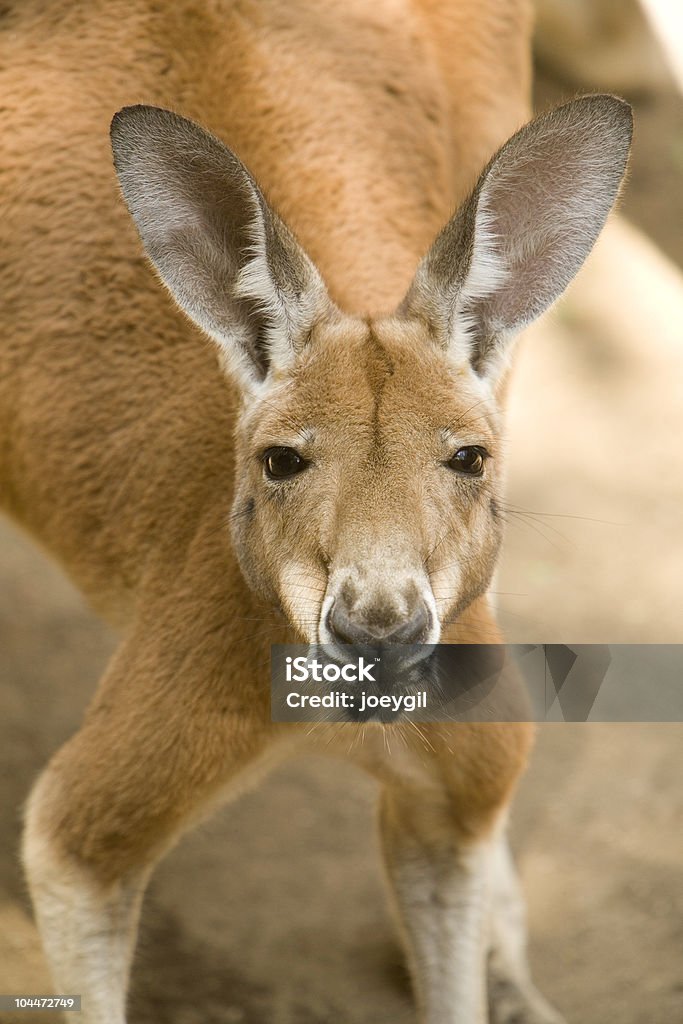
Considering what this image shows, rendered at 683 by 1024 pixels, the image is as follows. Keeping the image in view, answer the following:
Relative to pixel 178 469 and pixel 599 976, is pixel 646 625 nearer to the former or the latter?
pixel 599 976

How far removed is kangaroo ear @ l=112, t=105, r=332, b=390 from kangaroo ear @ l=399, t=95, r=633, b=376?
0.75ft

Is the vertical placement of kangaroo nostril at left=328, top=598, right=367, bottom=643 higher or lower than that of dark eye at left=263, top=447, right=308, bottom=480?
lower

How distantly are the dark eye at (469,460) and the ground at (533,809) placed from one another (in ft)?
3.28

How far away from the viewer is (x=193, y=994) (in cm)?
355

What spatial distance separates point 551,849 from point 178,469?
1.77 metres

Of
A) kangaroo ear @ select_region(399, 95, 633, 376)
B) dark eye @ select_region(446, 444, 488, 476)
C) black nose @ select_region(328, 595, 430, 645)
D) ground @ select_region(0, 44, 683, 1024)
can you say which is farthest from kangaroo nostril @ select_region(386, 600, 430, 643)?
ground @ select_region(0, 44, 683, 1024)

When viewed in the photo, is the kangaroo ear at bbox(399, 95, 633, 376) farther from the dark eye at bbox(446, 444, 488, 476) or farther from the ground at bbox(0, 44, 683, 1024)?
the ground at bbox(0, 44, 683, 1024)

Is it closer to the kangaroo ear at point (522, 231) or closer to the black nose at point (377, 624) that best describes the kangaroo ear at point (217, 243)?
the kangaroo ear at point (522, 231)

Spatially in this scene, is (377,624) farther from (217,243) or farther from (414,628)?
(217,243)

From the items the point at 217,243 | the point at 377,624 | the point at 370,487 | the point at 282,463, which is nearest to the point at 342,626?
the point at 377,624

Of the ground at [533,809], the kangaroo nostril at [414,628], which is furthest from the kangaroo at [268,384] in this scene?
the ground at [533,809]

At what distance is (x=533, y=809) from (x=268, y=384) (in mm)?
2132

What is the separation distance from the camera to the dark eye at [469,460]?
231cm

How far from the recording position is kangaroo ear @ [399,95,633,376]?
7.69 feet
